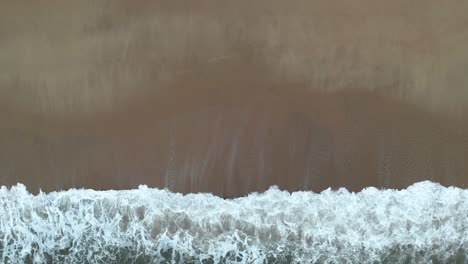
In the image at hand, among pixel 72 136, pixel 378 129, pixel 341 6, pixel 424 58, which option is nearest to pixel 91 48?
pixel 72 136

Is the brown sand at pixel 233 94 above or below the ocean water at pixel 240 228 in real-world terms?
above

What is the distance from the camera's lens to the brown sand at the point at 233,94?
99.4 inches

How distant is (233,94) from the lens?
8.37ft

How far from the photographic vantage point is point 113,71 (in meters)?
2.57

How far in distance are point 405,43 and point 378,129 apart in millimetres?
463

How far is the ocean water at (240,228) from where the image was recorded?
2518 mm

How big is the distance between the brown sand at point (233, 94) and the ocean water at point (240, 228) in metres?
0.09

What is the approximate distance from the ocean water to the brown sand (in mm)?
87

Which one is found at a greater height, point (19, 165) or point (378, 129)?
point (378, 129)

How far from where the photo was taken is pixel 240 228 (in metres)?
2.52

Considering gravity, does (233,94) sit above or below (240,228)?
above

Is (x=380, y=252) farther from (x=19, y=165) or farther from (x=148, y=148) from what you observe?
(x=19, y=165)

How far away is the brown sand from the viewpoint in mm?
2525

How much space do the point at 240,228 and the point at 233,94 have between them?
2.28ft
